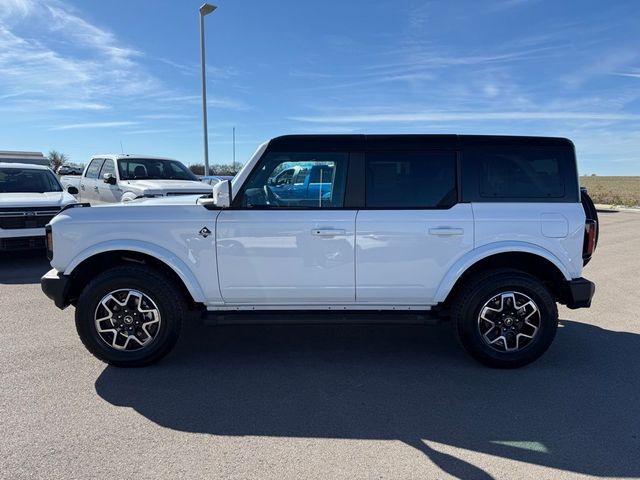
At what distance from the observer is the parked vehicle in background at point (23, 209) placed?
26.3 ft

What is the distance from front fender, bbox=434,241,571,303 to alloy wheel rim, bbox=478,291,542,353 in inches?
14.2

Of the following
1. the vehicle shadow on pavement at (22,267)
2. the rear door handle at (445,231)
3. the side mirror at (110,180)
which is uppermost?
the side mirror at (110,180)

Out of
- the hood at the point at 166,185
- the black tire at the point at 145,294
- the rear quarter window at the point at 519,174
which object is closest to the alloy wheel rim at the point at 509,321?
the rear quarter window at the point at 519,174

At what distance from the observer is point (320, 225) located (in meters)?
4.03

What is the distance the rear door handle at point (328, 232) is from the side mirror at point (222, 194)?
767 mm

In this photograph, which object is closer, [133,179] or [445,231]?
[445,231]

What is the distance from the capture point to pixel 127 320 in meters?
4.09

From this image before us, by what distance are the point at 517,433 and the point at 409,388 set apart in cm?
88

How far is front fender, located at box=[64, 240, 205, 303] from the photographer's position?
13.3 feet

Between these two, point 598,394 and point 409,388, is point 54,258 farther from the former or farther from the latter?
point 598,394

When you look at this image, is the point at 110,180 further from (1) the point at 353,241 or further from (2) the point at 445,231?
(2) the point at 445,231

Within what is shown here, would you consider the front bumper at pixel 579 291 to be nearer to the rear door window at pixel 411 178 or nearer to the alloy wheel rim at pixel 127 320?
the rear door window at pixel 411 178

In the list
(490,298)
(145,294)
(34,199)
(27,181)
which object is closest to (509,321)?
(490,298)

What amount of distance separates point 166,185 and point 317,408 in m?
7.56
